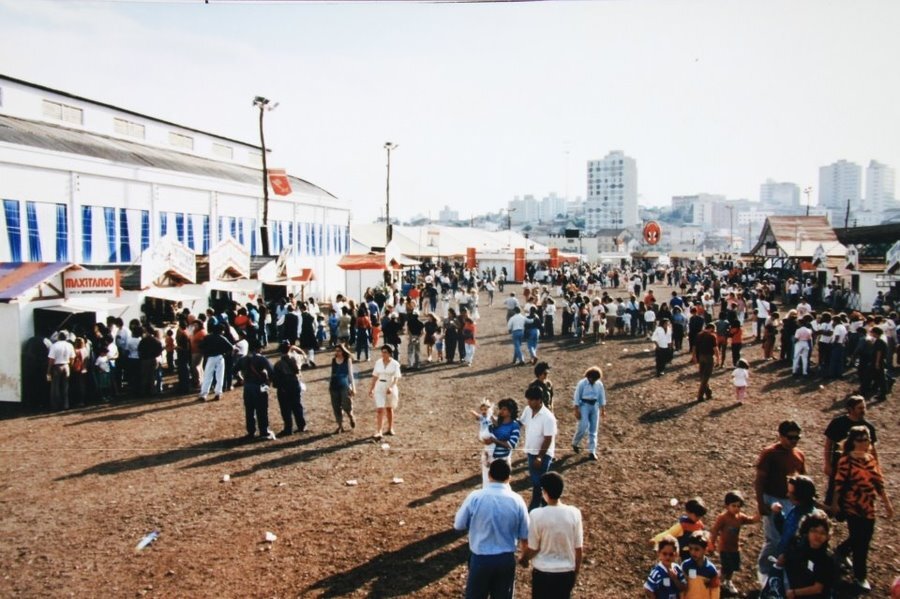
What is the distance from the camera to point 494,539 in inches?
199

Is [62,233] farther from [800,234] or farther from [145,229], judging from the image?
[800,234]

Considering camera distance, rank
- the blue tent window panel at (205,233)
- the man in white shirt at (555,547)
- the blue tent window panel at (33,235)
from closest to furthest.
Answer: the man in white shirt at (555,547), the blue tent window panel at (33,235), the blue tent window panel at (205,233)

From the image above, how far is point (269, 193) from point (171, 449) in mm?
24612

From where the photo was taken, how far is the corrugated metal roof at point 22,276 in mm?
13875

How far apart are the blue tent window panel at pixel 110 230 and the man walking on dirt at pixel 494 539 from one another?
812 inches

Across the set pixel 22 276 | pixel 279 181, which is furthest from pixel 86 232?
pixel 279 181

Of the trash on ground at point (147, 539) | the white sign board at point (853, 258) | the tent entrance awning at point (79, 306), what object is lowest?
the trash on ground at point (147, 539)

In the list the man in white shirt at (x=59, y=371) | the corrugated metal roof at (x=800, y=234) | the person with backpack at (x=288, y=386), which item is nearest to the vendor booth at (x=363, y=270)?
the man in white shirt at (x=59, y=371)

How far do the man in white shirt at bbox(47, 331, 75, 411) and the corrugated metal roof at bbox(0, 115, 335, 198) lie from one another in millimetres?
8232

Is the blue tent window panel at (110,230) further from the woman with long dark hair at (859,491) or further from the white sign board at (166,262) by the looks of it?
the woman with long dark hair at (859,491)

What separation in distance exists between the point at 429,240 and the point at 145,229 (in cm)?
3102

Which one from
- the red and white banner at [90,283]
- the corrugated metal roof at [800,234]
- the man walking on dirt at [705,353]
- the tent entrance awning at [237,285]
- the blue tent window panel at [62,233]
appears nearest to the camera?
the man walking on dirt at [705,353]

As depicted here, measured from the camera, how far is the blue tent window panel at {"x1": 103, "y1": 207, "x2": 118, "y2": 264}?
21.8 metres

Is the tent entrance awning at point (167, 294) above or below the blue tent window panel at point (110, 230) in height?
below
